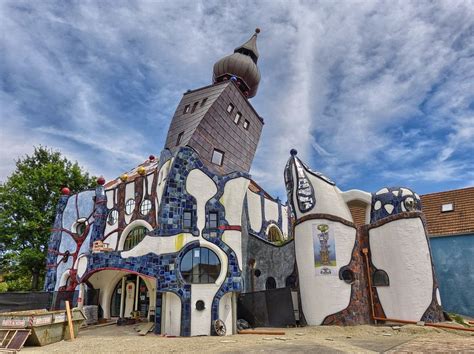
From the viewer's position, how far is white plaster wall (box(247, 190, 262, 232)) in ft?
62.5

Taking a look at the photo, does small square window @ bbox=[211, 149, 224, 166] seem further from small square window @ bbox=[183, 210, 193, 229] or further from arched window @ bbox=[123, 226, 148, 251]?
arched window @ bbox=[123, 226, 148, 251]

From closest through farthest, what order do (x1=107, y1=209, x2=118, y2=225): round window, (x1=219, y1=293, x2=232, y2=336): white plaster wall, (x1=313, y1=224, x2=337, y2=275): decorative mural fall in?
1. (x1=219, y1=293, x2=232, y2=336): white plaster wall
2. (x1=313, y1=224, x2=337, y2=275): decorative mural
3. (x1=107, y1=209, x2=118, y2=225): round window

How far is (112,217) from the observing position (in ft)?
60.6

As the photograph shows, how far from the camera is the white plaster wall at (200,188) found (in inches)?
531

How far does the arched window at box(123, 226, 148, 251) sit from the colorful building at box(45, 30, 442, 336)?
6 centimetres

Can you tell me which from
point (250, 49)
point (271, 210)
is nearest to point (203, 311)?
point (271, 210)

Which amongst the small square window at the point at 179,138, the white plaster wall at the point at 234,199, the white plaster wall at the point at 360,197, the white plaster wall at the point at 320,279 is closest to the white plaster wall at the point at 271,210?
the white plaster wall at the point at 320,279

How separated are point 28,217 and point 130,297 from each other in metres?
9.88

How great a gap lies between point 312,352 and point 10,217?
2097cm

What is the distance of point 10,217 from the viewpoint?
70.2 ft

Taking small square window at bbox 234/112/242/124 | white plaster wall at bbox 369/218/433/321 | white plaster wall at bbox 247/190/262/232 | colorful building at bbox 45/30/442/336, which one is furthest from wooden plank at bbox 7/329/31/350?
small square window at bbox 234/112/242/124

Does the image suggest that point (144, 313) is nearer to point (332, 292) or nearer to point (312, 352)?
point (332, 292)

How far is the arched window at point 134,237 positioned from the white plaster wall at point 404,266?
36.1 feet

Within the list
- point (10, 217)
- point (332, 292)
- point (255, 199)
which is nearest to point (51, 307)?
point (10, 217)
